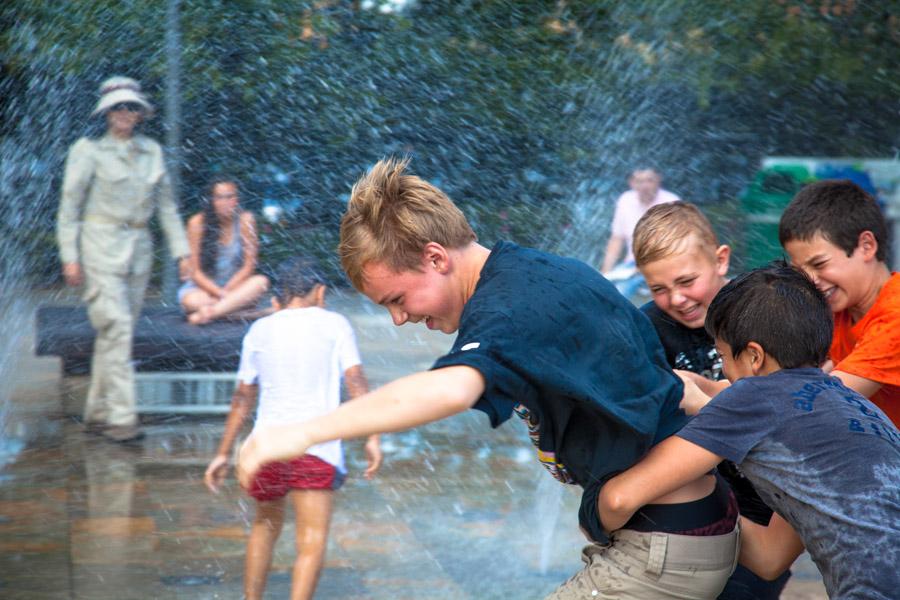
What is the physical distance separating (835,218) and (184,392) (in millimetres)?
4861

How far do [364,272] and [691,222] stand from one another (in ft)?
3.91

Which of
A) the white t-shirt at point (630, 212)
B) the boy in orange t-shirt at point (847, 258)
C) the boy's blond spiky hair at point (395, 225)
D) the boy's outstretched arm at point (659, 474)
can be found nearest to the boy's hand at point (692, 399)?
the boy's outstretched arm at point (659, 474)

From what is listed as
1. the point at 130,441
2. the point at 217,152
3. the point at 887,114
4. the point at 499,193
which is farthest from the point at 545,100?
the point at 130,441

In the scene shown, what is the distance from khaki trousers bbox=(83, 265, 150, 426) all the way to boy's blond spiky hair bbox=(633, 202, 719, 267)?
4.13 meters

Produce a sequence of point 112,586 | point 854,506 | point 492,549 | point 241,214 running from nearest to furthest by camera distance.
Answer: point 854,506, point 112,586, point 492,549, point 241,214

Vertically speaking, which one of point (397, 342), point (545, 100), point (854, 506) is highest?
point (854, 506)

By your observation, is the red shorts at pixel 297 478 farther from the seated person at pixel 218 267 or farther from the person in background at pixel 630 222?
the person in background at pixel 630 222

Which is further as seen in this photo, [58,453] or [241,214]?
[241,214]

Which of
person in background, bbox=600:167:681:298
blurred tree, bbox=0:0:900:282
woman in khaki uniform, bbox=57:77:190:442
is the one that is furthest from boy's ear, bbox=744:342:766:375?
blurred tree, bbox=0:0:900:282

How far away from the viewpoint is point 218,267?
702 cm

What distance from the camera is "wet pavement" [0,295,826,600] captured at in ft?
14.0

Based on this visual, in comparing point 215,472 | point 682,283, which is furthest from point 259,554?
point 682,283

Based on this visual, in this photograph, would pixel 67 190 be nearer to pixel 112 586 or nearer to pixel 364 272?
pixel 112 586

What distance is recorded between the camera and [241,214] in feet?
26.9
